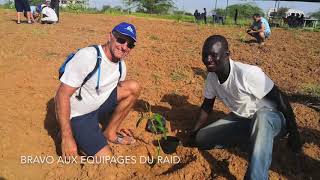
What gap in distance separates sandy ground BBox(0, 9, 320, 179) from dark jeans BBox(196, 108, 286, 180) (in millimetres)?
172

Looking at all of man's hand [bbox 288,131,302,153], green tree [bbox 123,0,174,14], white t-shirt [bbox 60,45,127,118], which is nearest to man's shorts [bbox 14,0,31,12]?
white t-shirt [bbox 60,45,127,118]

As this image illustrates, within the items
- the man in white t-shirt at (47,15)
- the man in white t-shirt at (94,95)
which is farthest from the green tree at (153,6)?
the man in white t-shirt at (94,95)

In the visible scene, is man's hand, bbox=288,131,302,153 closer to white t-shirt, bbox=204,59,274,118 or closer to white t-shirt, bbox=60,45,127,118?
white t-shirt, bbox=204,59,274,118

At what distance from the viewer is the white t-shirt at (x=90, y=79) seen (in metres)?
3.13

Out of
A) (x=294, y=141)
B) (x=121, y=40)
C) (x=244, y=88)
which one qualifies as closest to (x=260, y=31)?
(x=294, y=141)

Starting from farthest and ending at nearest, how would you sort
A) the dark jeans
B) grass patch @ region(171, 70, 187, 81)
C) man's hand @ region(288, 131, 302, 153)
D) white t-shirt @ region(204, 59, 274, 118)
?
grass patch @ region(171, 70, 187, 81)
man's hand @ region(288, 131, 302, 153)
white t-shirt @ region(204, 59, 274, 118)
the dark jeans

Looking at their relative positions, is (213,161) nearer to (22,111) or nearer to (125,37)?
(125,37)

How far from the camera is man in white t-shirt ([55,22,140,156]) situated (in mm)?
3156

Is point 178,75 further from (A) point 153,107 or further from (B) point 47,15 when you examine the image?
(B) point 47,15

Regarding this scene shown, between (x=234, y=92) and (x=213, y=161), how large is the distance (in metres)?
0.72

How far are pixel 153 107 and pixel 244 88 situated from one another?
175 cm

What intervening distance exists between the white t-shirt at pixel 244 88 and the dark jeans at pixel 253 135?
104 millimetres

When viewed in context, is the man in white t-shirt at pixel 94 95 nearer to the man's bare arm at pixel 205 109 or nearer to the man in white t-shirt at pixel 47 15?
the man's bare arm at pixel 205 109

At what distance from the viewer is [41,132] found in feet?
13.0
